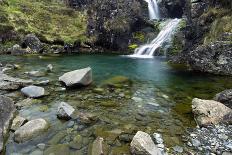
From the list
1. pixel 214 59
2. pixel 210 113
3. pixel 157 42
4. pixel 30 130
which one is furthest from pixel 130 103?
pixel 157 42

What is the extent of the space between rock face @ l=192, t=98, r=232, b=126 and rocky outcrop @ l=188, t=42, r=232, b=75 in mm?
12935

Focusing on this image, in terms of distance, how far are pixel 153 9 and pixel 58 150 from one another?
52.7 metres

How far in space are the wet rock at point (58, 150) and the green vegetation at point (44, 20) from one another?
3471 cm

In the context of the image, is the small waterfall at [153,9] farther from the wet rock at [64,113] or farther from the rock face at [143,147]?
the rock face at [143,147]

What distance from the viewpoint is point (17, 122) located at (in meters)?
9.68

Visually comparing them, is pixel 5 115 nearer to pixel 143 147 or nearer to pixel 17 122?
pixel 17 122

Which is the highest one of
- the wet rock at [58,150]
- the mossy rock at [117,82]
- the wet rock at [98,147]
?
the mossy rock at [117,82]

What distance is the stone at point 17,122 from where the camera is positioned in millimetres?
9334

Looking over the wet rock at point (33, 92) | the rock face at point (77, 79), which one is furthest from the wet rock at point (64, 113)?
the rock face at point (77, 79)

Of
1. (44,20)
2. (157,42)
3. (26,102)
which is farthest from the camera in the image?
(44,20)

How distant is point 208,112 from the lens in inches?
422

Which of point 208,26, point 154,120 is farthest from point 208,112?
point 208,26

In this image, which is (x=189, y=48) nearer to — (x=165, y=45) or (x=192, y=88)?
(x=165, y=45)

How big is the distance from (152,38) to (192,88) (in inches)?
1082
